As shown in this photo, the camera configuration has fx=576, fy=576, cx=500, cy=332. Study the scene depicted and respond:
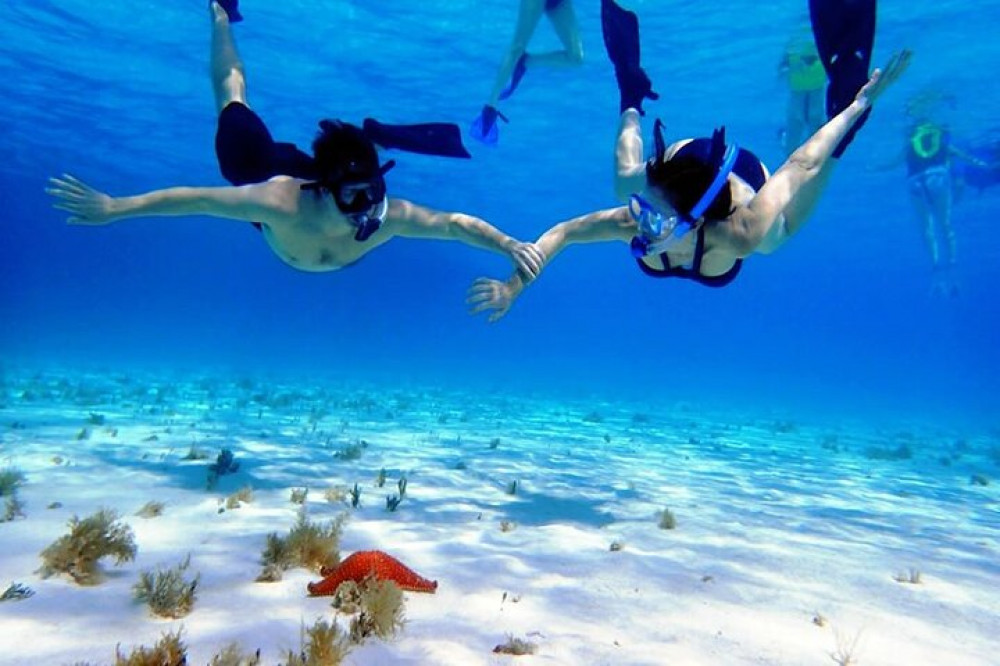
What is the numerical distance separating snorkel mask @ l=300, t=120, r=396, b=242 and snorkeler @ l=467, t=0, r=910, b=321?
3.97ft

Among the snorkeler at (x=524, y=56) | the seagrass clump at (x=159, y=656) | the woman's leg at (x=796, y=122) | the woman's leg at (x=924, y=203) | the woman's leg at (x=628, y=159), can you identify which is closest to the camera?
the seagrass clump at (x=159, y=656)

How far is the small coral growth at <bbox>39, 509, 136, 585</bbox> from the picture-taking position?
4.09 m

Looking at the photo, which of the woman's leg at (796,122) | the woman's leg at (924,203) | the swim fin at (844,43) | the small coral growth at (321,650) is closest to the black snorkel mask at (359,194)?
the small coral growth at (321,650)

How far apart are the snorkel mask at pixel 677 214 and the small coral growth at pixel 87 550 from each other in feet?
15.4

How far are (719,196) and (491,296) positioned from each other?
1.96m

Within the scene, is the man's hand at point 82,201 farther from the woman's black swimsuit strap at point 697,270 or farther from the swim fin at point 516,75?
the swim fin at point 516,75

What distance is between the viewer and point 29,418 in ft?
36.4

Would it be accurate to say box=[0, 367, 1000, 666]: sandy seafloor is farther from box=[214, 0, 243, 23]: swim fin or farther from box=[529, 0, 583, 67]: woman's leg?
box=[529, 0, 583, 67]: woman's leg

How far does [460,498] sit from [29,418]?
9415 mm

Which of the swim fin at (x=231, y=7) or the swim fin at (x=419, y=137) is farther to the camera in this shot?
the swim fin at (x=231, y=7)

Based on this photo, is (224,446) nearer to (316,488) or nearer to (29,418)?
(316,488)

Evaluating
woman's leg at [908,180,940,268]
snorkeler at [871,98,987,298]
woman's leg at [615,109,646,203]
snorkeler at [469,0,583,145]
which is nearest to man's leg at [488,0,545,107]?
snorkeler at [469,0,583,145]

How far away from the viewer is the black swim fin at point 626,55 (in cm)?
758

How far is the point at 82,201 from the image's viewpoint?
493 centimetres
